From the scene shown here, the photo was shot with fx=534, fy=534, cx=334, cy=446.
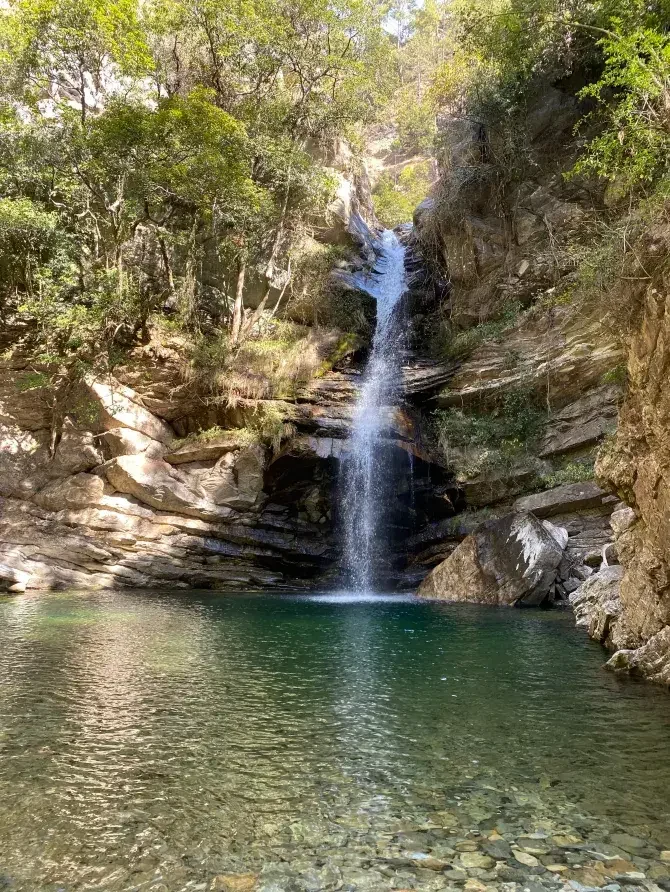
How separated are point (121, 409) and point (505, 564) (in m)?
12.8

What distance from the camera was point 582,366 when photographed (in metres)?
16.5

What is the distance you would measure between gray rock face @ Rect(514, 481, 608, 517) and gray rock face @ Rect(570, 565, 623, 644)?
359 cm

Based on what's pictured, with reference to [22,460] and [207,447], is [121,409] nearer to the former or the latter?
[207,447]

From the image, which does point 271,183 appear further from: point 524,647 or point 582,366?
point 524,647

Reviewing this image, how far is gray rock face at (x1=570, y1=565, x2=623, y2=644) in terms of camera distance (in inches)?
322

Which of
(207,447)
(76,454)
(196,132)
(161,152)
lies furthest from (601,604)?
(161,152)

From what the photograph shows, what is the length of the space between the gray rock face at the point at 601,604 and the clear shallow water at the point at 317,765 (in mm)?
493

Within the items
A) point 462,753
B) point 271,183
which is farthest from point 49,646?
point 271,183

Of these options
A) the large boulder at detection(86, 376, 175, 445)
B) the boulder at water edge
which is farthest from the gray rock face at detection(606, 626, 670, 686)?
the large boulder at detection(86, 376, 175, 445)

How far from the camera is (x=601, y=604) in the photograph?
8.80 meters

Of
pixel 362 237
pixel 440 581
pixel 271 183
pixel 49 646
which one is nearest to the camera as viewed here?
pixel 49 646

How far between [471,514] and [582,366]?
5.93 m

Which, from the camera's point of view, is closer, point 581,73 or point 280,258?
point 581,73

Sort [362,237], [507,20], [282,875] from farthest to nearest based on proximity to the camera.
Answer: [362,237], [507,20], [282,875]
